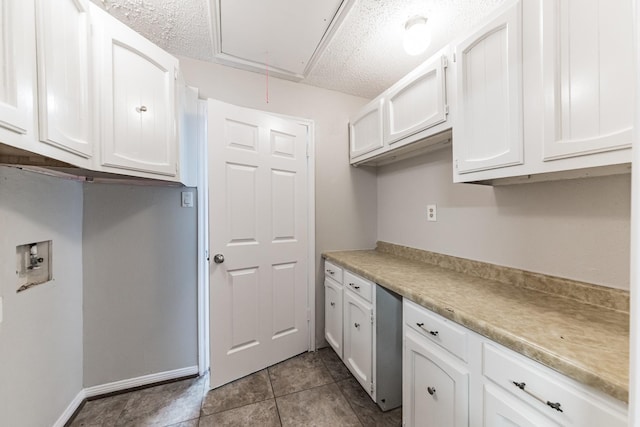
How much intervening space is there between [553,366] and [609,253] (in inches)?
26.4

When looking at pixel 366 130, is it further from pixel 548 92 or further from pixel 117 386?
pixel 117 386

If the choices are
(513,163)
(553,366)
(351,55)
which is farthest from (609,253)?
(351,55)

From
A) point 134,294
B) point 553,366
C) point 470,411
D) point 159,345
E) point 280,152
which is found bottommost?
point 159,345

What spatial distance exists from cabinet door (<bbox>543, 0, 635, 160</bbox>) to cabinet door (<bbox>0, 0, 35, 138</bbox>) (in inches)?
67.2

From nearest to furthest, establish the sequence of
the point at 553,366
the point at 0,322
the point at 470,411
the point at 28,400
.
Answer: the point at 553,366, the point at 470,411, the point at 0,322, the point at 28,400

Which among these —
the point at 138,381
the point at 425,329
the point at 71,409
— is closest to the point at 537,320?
the point at 425,329

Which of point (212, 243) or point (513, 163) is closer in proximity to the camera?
point (513, 163)

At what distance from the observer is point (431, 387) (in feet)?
3.70

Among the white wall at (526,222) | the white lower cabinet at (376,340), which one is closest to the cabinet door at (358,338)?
the white lower cabinet at (376,340)

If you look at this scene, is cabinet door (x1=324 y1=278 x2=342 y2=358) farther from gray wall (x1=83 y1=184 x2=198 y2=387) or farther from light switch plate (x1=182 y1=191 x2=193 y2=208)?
light switch plate (x1=182 y1=191 x2=193 y2=208)

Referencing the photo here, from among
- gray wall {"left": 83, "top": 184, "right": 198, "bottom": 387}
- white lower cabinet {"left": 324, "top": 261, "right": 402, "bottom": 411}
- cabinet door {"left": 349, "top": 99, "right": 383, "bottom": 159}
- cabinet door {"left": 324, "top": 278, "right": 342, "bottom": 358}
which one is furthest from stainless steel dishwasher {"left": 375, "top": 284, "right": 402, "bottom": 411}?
gray wall {"left": 83, "top": 184, "right": 198, "bottom": 387}

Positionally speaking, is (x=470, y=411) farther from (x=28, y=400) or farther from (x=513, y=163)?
(x=28, y=400)

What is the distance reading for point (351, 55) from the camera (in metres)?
1.80

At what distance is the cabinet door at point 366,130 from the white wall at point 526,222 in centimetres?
35
